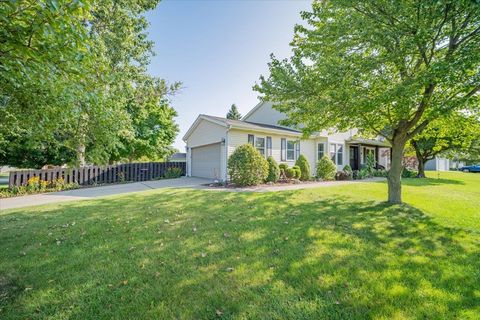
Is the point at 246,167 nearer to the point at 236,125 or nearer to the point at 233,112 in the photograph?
the point at 236,125

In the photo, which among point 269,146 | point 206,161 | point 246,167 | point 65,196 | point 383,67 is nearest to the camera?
point 383,67

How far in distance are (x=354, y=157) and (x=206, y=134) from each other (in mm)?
14337

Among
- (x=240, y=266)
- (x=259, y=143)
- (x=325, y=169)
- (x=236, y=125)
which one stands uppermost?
(x=236, y=125)

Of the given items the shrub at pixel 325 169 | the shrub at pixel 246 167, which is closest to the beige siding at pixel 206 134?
the shrub at pixel 246 167

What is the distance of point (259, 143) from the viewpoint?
1489 cm

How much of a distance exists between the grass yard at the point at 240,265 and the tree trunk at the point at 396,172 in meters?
1.10

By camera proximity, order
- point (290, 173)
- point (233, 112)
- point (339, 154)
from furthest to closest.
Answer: point (233, 112), point (339, 154), point (290, 173)

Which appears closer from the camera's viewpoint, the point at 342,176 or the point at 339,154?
the point at 342,176

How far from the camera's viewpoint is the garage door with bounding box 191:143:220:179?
15244 millimetres

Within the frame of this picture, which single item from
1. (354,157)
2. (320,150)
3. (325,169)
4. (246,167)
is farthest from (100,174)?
(354,157)

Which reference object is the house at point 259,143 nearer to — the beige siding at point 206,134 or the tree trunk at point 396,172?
the beige siding at point 206,134

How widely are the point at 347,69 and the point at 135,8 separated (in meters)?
17.2

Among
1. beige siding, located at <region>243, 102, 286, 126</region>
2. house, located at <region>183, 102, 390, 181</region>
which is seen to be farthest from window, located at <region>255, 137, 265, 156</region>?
beige siding, located at <region>243, 102, 286, 126</region>

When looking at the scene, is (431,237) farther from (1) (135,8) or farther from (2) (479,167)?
(2) (479,167)
